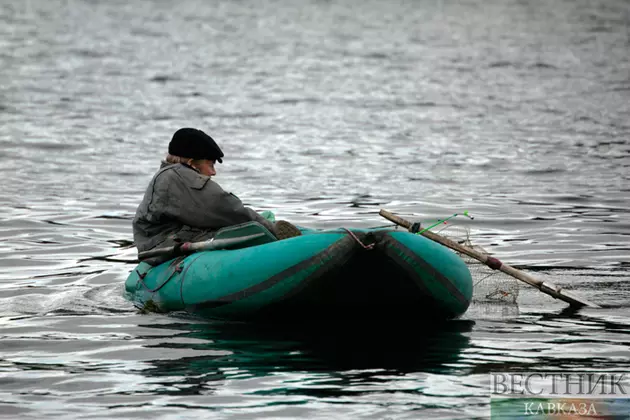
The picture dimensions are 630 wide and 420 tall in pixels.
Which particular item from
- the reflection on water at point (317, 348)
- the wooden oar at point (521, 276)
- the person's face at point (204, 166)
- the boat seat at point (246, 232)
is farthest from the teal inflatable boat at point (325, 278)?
the person's face at point (204, 166)

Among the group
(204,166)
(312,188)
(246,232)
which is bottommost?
(246,232)

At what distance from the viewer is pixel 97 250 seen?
13.5 metres

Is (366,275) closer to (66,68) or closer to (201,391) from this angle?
(201,391)

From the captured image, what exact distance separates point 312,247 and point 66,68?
32.8 metres

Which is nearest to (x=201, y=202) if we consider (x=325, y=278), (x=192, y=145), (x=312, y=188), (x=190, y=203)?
(x=190, y=203)

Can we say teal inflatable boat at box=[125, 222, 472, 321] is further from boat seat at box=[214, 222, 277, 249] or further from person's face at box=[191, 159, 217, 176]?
person's face at box=[191, 159, 217, 176]

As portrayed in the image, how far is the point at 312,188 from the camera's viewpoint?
1855 centimetres

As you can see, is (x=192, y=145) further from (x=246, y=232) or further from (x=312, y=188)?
(x=312, y=188)

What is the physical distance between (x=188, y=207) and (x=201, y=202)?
0.43 ft

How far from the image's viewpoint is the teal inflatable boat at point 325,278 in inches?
354

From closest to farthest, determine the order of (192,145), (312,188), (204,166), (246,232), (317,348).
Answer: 1. (317,348)
2. (246,232)
3. (192,145)
4. (204,166)
5. (312,188)

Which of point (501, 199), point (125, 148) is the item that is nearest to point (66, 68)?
point (125, 148)

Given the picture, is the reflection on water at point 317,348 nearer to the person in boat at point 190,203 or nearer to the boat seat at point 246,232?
the boat seat at point 246,232

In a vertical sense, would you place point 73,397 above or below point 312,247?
below
